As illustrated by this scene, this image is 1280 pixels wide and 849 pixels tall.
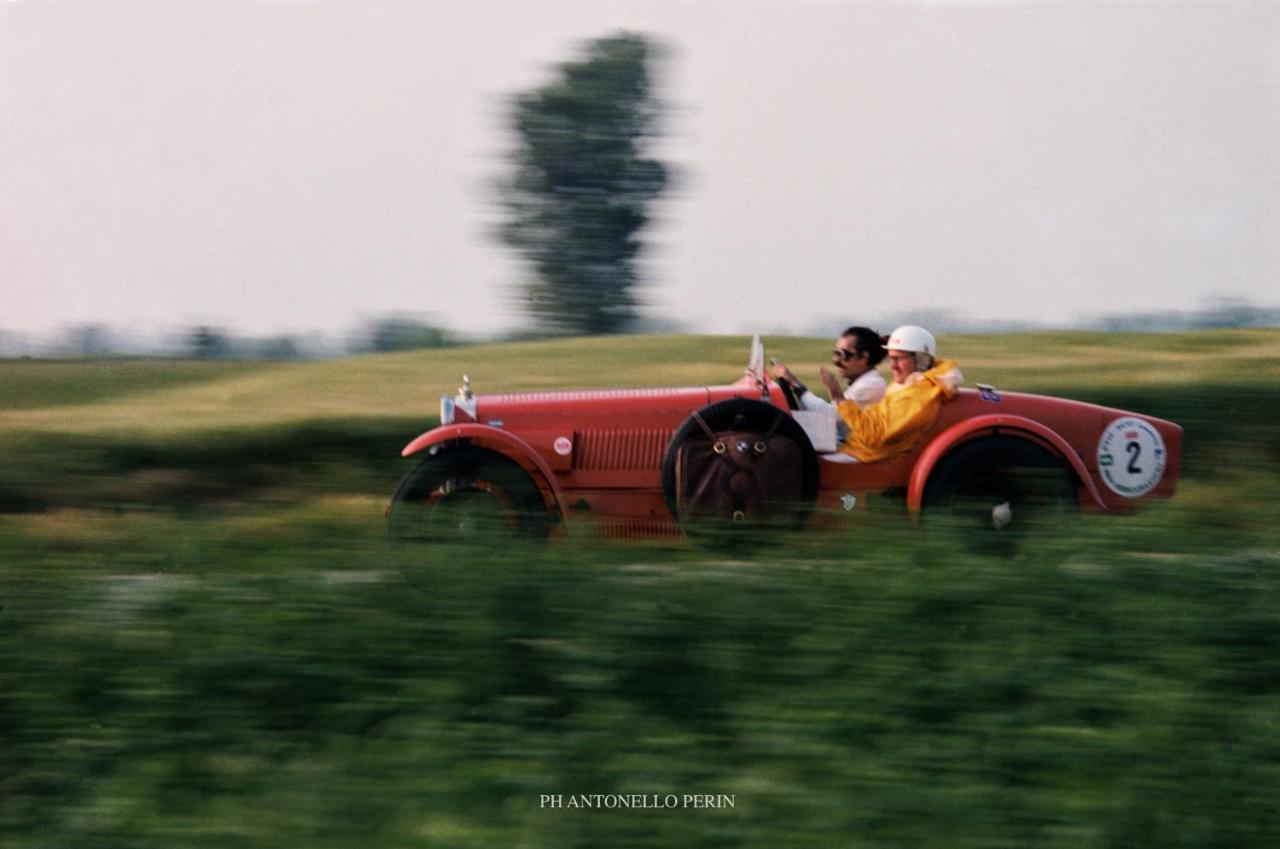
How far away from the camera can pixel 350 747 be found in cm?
457

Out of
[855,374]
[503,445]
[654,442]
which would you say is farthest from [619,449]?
[855,374]

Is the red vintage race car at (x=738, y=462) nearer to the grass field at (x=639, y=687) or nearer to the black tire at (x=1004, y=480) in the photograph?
the black tire at (x=1004, y=480)

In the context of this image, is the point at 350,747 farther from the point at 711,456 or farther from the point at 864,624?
the point at 711,456

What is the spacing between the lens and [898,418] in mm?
7039

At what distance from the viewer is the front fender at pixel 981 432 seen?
6934 mm

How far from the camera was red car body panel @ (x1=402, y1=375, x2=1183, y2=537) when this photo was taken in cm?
703

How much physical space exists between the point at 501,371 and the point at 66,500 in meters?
4.73

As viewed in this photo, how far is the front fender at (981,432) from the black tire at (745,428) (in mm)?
476

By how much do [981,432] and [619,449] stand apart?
1707 mm

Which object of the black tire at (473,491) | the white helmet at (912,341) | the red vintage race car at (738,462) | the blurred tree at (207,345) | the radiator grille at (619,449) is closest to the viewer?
the black tire at (473,491)

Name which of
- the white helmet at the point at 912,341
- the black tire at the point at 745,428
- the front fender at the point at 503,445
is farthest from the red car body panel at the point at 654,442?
the white helmet at the point at 912,341

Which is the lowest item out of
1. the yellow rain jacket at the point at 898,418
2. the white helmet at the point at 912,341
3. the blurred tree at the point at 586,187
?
the yellow rain jacket at the point at 898,418

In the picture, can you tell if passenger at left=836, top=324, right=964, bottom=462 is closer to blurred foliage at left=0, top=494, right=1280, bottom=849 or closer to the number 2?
the number 2

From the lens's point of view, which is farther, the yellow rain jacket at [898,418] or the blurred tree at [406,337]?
the blurred tree at [406,337]
